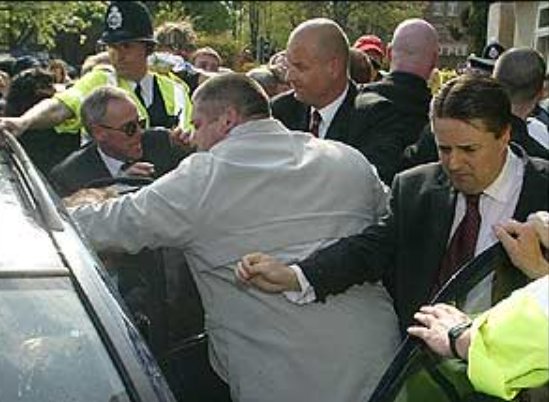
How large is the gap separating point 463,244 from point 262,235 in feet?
2.06

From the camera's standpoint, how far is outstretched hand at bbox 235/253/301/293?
3.01m

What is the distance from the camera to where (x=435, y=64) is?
489 cm

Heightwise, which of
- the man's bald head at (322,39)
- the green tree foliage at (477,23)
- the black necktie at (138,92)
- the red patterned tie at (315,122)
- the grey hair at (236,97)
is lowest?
Result: the green tree foliage at (477,23)

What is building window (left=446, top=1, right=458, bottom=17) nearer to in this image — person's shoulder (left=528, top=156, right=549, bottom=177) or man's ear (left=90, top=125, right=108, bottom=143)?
man's ear (left=90, top=125, right=108, bottom=143)

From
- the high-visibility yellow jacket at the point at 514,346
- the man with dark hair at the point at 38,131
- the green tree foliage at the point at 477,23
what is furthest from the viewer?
the green tree foliage at the point at 477,23

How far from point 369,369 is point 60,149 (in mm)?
3046

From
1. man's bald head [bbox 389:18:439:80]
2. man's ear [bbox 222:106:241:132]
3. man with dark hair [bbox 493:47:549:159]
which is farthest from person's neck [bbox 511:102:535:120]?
man's ear [bbox 222:106:241:132]

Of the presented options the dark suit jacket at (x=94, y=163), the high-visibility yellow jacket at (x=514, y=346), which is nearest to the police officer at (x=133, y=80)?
the dark suit jacket at (x=94, y=163)

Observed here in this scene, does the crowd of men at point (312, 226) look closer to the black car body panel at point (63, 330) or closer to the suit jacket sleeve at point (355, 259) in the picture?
the suit jacket sleeve at point (355, 259)

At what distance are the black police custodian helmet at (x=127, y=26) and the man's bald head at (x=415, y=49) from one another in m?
1.37

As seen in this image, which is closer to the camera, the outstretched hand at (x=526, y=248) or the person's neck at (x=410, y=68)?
the outstretched hand at (x=526, y=248)

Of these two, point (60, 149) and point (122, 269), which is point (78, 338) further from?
point (60, 149)

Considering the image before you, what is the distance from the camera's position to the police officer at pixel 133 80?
5328 mm

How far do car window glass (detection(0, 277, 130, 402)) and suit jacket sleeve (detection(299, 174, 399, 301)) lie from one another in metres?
0.86
